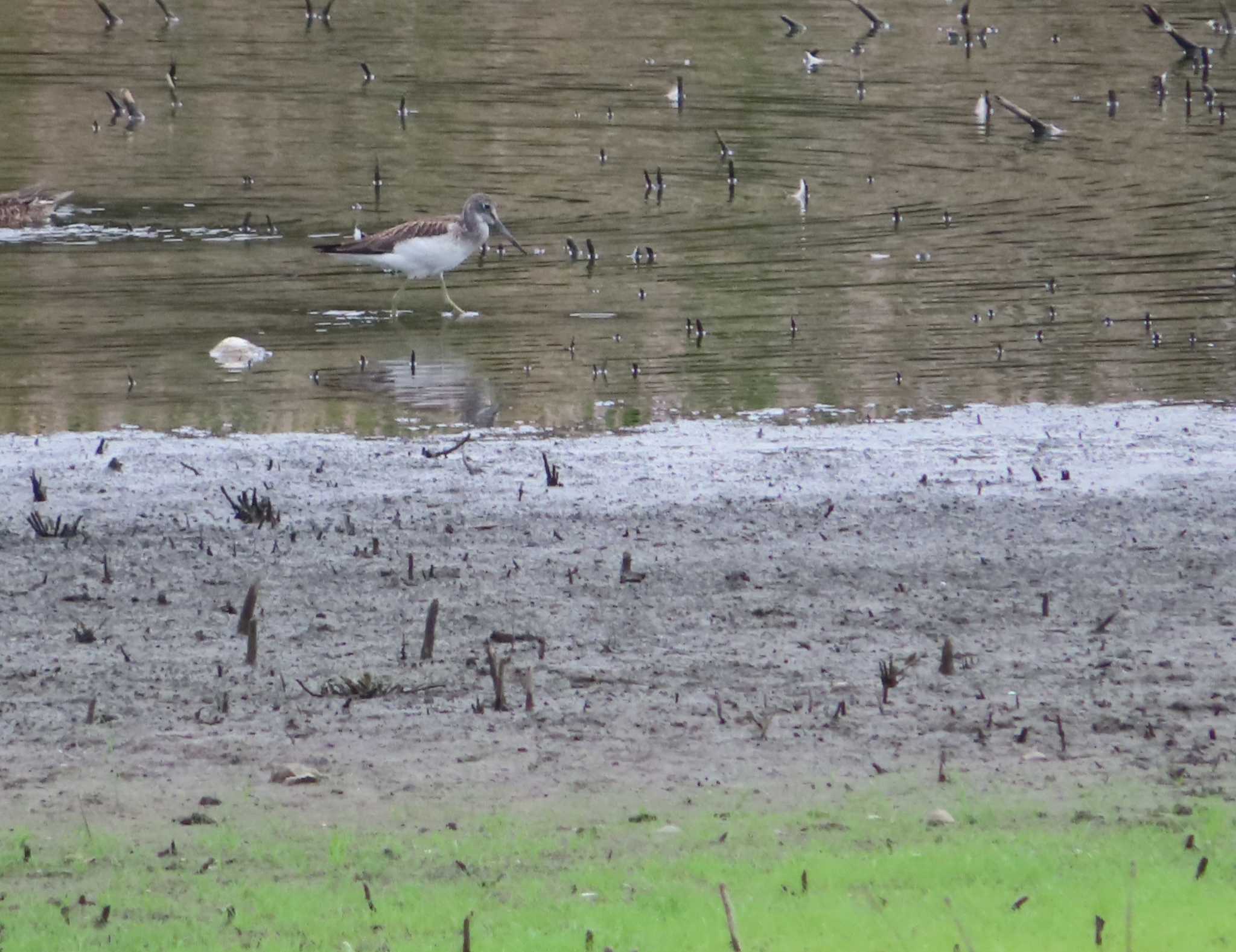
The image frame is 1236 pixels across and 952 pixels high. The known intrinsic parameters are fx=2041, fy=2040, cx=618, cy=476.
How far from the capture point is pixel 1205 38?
35.0 m

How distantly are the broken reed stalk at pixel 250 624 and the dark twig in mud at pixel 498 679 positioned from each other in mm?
898

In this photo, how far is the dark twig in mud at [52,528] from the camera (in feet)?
29.4

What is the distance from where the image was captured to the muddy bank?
21.9ft

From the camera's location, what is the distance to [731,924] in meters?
4.20

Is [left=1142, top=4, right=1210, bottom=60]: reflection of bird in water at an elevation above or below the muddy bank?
above

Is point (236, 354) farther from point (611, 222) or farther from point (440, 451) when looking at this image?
point (611, 222)

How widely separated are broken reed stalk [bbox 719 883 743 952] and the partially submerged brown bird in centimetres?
1485

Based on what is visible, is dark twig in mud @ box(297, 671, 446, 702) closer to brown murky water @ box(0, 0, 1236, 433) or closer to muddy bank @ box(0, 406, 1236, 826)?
muddy bank @ box(0, 406, 1236, 826)

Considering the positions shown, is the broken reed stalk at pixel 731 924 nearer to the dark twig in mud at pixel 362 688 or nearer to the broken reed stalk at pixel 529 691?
the broken reed stalk at pixel 529 691

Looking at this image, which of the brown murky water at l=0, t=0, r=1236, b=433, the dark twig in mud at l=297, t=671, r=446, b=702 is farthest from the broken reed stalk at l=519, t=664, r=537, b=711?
the brown murky water at l=0, t=0, r=1236, b=433

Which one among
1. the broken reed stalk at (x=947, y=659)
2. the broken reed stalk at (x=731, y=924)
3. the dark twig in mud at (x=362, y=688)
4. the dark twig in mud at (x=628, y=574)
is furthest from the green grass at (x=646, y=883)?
the dark twig in mud at (x=628, y=574)

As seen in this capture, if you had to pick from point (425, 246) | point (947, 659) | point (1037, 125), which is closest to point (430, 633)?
point (947, 659)

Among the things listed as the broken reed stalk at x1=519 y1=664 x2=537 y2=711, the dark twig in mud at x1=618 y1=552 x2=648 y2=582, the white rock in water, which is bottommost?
the broken reed stalk at x1=519 y1=664 x2=537 y2=711

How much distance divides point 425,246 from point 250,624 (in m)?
8.54
